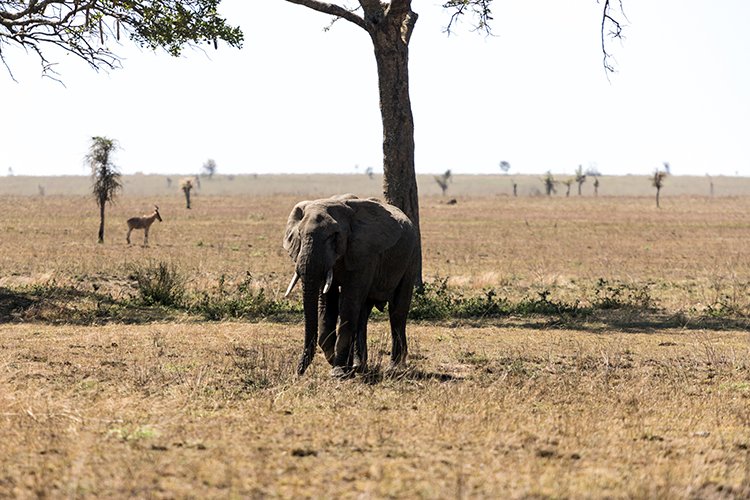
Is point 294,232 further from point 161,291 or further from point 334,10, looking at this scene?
point 334,10

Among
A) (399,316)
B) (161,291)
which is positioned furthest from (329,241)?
(161,291)

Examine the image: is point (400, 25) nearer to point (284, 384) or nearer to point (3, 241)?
point (284, 384)

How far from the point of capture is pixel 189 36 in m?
19.2

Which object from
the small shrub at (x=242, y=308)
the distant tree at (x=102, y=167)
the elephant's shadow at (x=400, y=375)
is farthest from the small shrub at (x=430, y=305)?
the distant tree at (x=102, y=167)

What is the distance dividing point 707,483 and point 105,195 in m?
35.2

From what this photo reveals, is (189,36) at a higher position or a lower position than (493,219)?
higher

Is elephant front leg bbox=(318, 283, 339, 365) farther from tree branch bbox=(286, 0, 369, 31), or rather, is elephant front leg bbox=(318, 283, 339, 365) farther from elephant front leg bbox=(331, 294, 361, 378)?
tree branch bbox=(286, 0, 369, 31)

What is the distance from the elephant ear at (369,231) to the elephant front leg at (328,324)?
48 centimetres

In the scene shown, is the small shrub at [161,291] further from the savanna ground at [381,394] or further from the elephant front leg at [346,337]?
the elephant front leg at [346,337]

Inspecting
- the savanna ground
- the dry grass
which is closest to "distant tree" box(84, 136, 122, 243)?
the savanna ground

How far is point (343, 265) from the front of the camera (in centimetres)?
1073

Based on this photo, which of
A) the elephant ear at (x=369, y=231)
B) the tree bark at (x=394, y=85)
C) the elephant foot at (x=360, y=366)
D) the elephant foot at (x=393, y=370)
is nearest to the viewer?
the elephant ear at (x=369, y=231)

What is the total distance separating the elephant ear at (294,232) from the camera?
10516 millimetres

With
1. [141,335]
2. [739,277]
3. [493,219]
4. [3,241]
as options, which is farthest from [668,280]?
[493,219]
